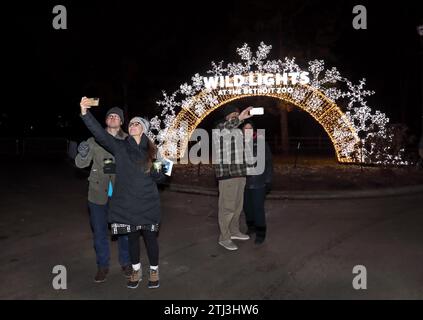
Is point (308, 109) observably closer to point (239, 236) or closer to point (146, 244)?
point (239, 236)

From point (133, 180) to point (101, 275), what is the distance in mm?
1350

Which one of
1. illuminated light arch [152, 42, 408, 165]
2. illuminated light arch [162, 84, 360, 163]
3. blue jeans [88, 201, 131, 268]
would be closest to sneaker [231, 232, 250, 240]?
blue jeans [88, 201, 131, 268]

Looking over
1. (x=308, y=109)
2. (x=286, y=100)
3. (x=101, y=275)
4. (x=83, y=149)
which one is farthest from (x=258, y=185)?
(x=308, y=109)

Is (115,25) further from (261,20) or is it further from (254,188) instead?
(254,188)

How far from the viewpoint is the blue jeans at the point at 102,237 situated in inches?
198

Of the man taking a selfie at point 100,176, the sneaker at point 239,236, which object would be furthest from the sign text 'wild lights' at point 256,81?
the man taking a selfie at point 100,176

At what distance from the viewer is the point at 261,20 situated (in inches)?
1099

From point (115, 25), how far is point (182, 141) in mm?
13274

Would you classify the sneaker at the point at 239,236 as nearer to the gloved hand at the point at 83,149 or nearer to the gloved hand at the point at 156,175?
the gloved hand at the point at 156,175

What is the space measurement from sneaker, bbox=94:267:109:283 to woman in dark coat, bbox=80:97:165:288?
79 cm

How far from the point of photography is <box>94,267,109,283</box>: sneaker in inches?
202

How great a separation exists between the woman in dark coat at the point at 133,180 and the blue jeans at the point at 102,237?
0.41m

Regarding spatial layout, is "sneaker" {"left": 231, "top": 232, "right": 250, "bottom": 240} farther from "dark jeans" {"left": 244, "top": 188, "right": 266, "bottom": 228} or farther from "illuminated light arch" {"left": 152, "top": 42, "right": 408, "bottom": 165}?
"illuminated light arch" {"left": 152, "top": 42, "right": 408, "bottom": 165}
